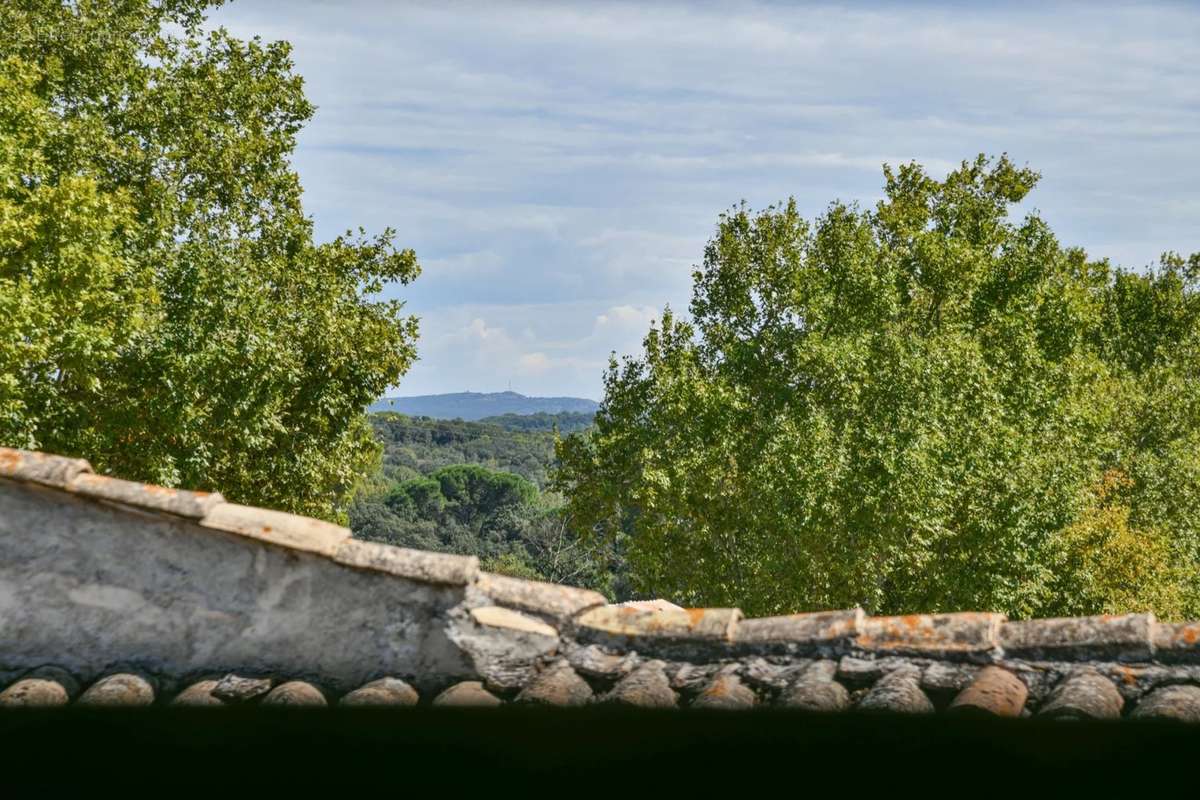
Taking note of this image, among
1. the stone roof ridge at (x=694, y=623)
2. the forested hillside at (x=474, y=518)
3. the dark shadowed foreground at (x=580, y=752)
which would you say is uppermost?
the stone roof ridge at (x=694, y=623)

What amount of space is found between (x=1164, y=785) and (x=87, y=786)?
359 cm

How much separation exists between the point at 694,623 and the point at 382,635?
1285 mm

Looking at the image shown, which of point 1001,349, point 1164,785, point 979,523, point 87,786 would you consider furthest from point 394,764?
point 1001,349

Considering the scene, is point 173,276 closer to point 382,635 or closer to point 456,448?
point 382,635

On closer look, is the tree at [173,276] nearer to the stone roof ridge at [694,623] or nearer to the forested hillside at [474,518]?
the stone roof ridge at [694,623]

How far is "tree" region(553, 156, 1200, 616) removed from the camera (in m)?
23.2

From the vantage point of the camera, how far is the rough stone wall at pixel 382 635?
4281 mm

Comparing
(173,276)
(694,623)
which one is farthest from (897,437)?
(694,623)

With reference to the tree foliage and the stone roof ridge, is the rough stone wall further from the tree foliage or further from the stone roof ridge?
the tree foliage

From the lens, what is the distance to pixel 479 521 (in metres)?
109

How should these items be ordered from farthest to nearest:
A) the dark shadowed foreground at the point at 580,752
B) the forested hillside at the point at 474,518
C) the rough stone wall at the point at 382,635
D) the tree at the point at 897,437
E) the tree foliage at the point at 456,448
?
the tree foliage at the point at 456,448
the forested hillside at the point at 474,518
the tree at the point at 897,437
the rough stone wall at the point at 382,635
the dark shadowed foreground at the point at 580,752

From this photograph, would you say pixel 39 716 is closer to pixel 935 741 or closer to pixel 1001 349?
pixel 935 741

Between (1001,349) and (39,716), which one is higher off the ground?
(1001,349)

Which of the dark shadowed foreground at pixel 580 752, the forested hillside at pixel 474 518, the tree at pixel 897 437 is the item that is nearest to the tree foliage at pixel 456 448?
the forested hillside at pixel 474 518
